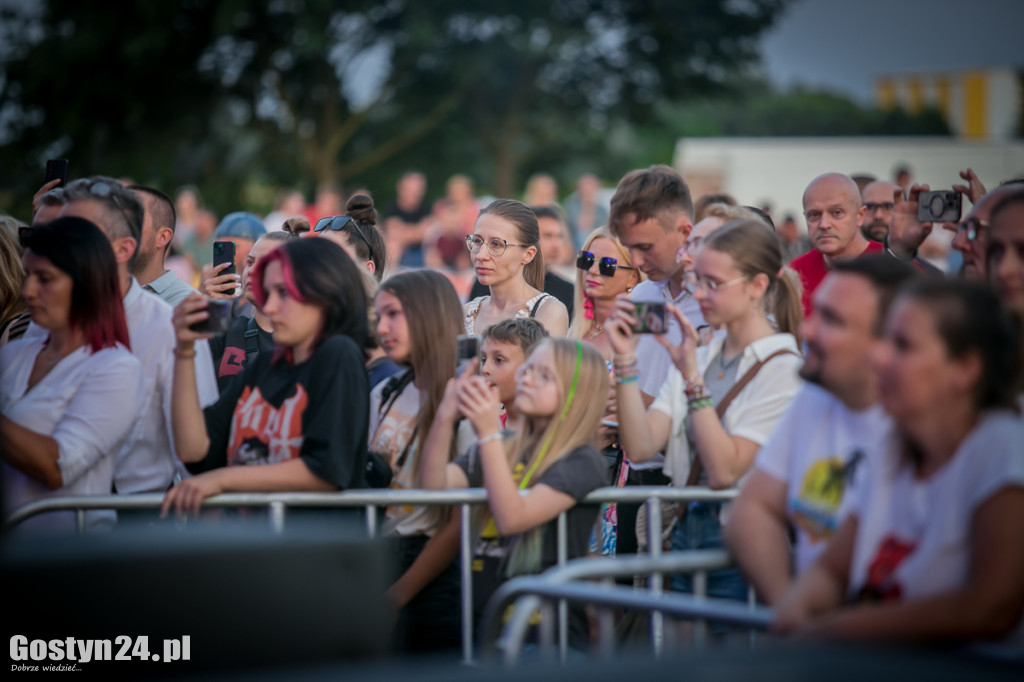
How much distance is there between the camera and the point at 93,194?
15.4 ft

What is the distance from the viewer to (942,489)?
8.52 ft

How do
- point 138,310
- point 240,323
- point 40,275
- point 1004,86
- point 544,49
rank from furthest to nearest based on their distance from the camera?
point 1004,86 < point 544,49 < point 240,323 < point 138,310 < point 40,275

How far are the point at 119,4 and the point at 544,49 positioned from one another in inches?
355

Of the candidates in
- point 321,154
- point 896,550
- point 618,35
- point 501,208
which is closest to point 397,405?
point 501,208

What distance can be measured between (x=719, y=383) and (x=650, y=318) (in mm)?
353

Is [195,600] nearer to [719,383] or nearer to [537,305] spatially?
[719,383]

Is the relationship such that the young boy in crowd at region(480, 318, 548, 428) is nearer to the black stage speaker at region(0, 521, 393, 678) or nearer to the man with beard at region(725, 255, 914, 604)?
the man with beard at region(725, 255, 914, 604)

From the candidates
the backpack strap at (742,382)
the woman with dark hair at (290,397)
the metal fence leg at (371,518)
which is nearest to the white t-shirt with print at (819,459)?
the backpack strap at (742,382)

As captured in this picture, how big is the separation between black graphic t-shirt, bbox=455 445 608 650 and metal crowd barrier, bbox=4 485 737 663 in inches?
1.9

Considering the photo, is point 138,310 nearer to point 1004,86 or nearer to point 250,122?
point 250,122

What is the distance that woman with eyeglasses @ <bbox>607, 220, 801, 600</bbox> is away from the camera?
13.2 ft

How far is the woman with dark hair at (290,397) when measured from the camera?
396cm

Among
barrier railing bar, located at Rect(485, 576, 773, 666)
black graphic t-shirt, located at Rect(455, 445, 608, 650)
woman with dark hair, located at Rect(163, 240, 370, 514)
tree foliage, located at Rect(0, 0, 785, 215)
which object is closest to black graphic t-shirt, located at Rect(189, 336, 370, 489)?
woman with dark hair, located at Rect(163, 240, 370, 514)

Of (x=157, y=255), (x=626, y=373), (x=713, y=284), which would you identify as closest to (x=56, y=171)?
(x=157, y=255)
